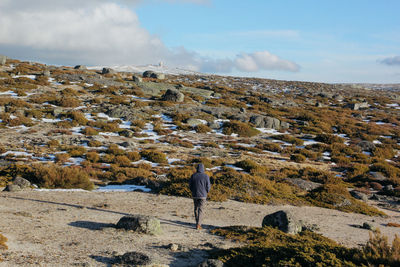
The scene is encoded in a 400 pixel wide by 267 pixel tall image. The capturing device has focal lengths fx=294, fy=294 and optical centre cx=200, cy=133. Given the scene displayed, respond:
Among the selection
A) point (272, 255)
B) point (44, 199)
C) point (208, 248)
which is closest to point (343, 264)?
point (272, 255)

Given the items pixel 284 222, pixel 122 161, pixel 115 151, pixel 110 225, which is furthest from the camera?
pixel 115 151

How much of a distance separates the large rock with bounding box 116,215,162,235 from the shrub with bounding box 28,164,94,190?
20.3ft

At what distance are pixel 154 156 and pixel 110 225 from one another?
11125 millimetres

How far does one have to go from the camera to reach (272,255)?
662 centimetres

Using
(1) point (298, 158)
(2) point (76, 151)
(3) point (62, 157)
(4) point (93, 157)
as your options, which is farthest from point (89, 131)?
(1) point (298, 158)

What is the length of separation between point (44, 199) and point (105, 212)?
301 cm

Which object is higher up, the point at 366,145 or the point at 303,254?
the point at 303,254

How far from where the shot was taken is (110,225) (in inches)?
371

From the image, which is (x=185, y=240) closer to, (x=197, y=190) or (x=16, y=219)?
(x=197, y=190)

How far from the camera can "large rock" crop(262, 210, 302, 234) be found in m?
9.87

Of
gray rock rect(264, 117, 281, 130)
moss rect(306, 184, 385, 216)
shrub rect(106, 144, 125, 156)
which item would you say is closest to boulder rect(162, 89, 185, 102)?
gray rock rect(264, 117, 281, 130)

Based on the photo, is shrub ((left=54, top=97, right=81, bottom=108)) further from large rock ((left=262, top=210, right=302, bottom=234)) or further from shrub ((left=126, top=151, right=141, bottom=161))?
large rock ((left=262, top=210, right=302, bottom=234))

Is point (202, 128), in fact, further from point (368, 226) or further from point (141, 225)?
point (141, 225)

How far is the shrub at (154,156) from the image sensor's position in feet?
66.3
